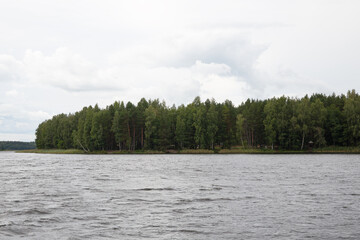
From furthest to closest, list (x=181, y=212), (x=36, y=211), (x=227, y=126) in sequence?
(x=227, y=126), (x=36, y=211), (x=181, y=212)

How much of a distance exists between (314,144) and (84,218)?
4599 inches

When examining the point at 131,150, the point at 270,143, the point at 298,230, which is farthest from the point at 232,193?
the point at 131,150

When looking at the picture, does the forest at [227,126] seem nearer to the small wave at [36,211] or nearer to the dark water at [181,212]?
the dark water at [181,212]

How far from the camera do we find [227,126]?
139 m

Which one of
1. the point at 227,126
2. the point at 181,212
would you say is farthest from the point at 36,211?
the point at 227,126

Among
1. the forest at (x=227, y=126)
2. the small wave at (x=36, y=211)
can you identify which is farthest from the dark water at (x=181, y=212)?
the forest at (x=227, y=126)

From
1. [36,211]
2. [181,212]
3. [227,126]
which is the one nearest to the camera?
[181,212]

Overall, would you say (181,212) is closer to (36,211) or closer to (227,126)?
(36,211)

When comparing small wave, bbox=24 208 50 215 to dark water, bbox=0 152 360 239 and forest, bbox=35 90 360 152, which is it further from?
forest, bbox=35 90 360 152

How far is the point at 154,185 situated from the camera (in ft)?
106

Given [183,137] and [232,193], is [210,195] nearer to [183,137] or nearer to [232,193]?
[232,193]

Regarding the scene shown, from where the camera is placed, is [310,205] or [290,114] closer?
[310,205]

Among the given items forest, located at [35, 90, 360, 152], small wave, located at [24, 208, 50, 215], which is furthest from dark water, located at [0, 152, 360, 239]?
forest, located at [35, 90, 360, 152]

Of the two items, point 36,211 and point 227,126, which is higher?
point 227,126
